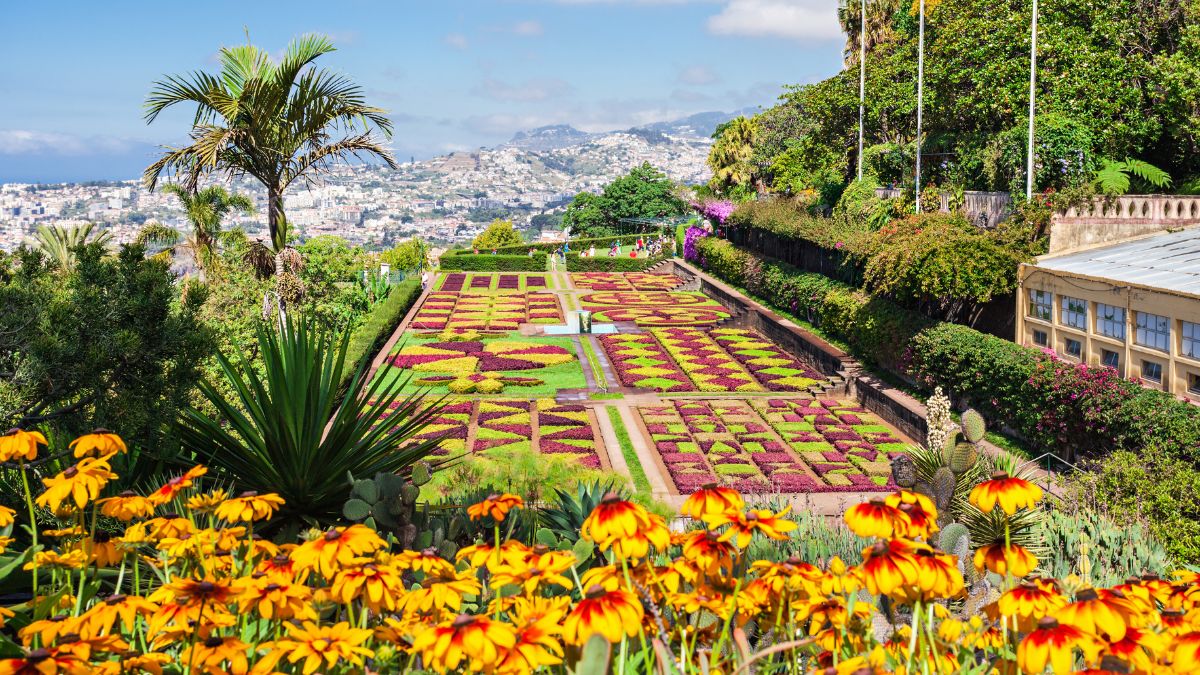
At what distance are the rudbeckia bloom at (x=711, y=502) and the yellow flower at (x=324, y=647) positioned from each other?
0.98 metres

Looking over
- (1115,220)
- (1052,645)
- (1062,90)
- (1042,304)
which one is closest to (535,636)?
(1052,645)

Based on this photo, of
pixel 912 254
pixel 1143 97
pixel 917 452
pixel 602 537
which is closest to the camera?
pixel 602 537

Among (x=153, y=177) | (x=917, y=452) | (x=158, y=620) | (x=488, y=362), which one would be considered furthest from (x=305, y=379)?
(x=488, y=362)

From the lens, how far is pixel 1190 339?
13.3 m

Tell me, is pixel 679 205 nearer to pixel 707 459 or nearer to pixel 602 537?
pixel 707 459

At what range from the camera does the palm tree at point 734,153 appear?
5600 cm

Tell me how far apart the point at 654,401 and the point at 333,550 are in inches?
710

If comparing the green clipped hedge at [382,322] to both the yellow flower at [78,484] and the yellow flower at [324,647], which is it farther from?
the yellow flower at [324,647]

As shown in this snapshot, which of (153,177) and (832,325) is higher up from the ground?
(153,177)

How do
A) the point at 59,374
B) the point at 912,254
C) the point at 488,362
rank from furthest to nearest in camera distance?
the point at 488,362
the point at 912,254
the point at 59,374

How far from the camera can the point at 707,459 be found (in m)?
16.3

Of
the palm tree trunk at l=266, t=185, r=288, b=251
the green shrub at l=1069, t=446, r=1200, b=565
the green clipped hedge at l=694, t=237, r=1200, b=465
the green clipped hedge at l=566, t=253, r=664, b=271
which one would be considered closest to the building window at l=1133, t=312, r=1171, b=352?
the green clipped hedge at l=694, t=237, r=1200, b=465

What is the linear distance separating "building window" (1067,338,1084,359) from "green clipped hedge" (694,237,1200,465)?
1.77ft

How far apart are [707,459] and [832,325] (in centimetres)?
1045
